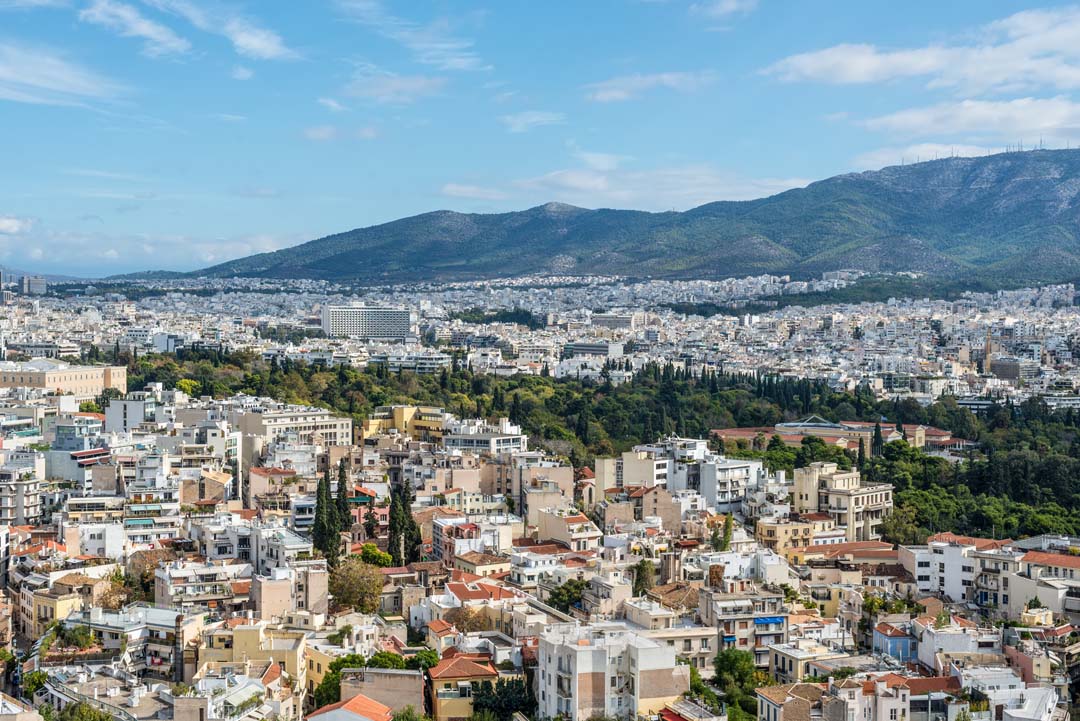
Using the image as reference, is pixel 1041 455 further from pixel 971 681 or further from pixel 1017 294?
pixel 1017 294

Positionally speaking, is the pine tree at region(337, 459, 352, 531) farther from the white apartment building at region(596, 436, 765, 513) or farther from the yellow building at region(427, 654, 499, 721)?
the yellow building at region(427, 654, 499, 721)

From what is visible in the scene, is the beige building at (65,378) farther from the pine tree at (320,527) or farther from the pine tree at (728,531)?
the pine tree at (728,531)

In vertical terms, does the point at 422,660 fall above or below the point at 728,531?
below

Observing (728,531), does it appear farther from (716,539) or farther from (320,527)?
(320,527)

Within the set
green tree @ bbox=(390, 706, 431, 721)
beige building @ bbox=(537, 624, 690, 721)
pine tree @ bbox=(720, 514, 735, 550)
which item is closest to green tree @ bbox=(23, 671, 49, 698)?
green tree @ bbox=(390, 706, 431, 721)

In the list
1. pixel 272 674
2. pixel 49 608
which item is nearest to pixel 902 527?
pixel 272 674

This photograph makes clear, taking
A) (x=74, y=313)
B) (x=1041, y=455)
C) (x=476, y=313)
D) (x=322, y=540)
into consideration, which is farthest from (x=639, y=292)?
(x=322, y=540)

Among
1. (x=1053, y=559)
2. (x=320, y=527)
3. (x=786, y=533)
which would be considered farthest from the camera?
(x=786, y=533)

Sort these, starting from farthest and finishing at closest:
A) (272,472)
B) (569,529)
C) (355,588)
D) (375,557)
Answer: (272,472) → (569,529) → (375,557) → (355,588)
